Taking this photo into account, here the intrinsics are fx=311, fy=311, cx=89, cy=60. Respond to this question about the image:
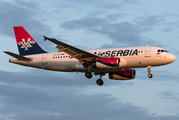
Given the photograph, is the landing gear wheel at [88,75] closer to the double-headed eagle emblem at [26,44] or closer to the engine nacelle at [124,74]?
the engine nacelle at [124,74]

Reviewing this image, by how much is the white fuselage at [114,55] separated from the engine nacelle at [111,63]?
1132 mm

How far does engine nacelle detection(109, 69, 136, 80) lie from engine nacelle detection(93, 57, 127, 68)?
261 inches

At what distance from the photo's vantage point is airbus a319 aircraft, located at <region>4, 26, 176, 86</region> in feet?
145

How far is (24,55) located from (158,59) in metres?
22.3

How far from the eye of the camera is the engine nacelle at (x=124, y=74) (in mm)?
50719

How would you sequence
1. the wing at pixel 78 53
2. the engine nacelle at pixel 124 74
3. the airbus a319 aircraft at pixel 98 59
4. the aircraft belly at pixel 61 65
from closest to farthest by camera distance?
the wing at pixel 78 53 < the airbus a319 aircraft at pixel 98 59 < the aircraft belly at pixel 61 65 < the engine nacelle at pixel 124 74

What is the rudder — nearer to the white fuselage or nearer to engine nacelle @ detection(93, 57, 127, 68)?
the white fuselage

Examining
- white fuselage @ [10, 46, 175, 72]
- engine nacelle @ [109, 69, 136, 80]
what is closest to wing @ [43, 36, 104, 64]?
white fuselage @ [10, 46, 175, 72]

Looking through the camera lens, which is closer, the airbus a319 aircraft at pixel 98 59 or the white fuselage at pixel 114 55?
the airbus a319 aircraft at pixel 98 59

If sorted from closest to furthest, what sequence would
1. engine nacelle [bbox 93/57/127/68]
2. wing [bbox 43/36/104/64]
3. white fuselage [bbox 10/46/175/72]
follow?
wing [bbox 43/36/104/64]
engine nacelle [bbox 93/57/127/68]
white fuselage [bbox 10/46/175/72]

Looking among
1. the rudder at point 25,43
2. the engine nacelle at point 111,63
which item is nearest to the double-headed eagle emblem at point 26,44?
the rudder at point 25,43

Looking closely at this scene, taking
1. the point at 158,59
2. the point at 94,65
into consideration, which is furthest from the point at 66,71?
the point at 158,59

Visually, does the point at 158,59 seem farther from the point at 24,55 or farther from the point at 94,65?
the point at 24,55

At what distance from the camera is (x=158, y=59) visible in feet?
146
